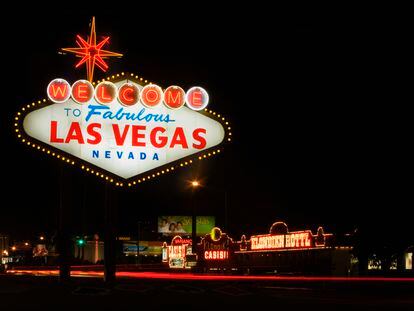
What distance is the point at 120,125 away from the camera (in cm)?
1688

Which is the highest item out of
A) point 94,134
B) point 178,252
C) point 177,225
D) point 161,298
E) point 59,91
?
point 59,91

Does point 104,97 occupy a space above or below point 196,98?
below

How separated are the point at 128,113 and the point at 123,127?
16.0 inches

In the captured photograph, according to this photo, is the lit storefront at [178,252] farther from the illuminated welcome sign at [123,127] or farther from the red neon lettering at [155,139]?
the red neon lettering at [155,139]

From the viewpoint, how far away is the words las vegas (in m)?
16.4

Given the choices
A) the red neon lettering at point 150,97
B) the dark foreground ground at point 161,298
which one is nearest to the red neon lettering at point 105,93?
the red neon lettering at point 150,97

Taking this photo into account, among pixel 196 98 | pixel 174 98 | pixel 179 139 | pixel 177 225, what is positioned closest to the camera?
pixel 179 139

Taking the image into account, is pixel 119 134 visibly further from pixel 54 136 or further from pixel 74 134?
pixel 54 136

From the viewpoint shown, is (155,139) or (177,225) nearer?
(155,139)

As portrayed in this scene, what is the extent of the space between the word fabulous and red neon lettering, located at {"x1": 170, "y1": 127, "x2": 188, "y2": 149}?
66 cm

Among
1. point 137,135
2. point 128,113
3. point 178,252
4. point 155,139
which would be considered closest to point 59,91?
point 128,113

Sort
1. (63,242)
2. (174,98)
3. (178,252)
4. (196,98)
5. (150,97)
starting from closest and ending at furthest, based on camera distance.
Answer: (63,242)
(150,97)
(174,98)
(196,98)
(178,252)

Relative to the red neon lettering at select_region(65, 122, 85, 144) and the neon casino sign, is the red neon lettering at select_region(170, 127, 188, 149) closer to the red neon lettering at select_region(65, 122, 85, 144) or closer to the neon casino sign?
the neon casino sign

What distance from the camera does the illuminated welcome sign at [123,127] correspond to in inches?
635
